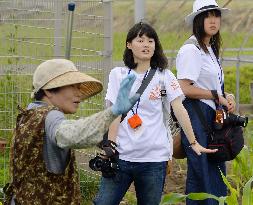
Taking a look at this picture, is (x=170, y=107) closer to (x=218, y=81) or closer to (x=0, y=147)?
(x=218, y=81)

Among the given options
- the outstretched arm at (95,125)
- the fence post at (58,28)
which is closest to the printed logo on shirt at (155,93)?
the outstretched arm at (95,125)

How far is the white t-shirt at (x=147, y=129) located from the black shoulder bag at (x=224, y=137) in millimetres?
707

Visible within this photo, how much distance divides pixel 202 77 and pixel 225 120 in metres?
0.34

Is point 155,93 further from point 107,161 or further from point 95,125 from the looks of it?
point 95,125

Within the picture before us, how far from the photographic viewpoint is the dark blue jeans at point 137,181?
596 centimetres

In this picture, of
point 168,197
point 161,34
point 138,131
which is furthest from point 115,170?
point 161,34

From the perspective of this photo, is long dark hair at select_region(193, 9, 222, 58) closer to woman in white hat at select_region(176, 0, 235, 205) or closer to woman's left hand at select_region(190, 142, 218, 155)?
woman in white hat at select_region(176, 0, 235, 205)

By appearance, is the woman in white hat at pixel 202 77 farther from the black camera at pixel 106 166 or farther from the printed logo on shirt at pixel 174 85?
the black camera at pixel 106 166

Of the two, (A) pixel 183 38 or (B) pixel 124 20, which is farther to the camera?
(B) pixel 124 20

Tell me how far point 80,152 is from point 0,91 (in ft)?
2.94

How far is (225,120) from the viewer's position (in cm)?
665

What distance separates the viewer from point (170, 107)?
245 inches

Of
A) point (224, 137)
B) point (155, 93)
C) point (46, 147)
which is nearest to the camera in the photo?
point (46, 147)

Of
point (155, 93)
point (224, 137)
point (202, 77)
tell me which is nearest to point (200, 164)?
point (224, 137)
